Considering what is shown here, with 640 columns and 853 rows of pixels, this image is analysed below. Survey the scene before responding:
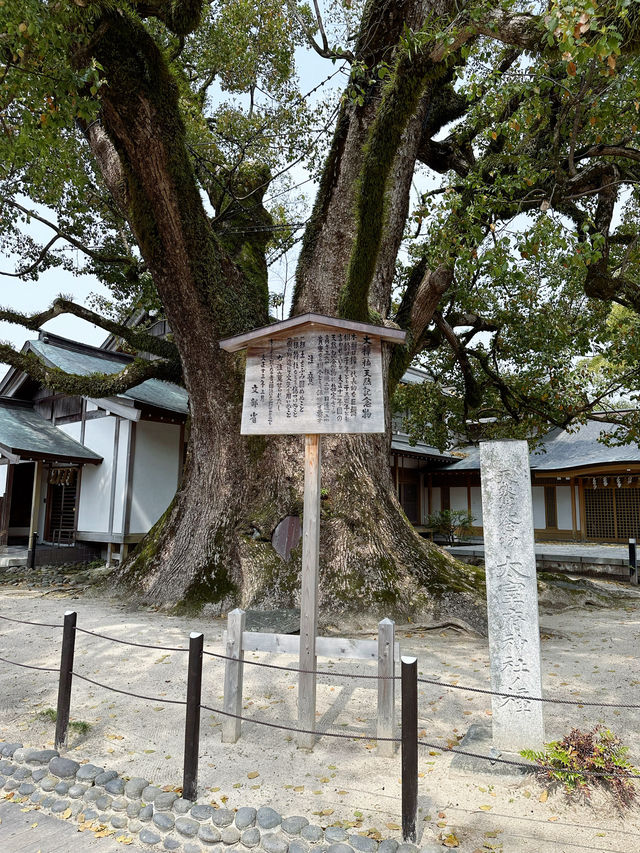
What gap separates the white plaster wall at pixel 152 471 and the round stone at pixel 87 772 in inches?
397

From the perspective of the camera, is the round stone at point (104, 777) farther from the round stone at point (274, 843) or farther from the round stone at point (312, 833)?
the round stone at point (312, 833)

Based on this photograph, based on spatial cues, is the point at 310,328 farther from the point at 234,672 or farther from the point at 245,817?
the point at 245,817

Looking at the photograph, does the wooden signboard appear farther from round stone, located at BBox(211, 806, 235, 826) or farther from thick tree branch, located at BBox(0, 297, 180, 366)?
thick tree branch, located at BBox(0, 297, 180, 366)

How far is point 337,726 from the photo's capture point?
4441 mm

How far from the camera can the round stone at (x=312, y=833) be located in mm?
2949

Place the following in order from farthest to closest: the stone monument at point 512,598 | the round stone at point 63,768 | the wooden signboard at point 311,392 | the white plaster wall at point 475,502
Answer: the white plaster wall at point 475,502, the wooden signboard at point 311,392, the stone monument at point 512,598, the round stone at point 63,768

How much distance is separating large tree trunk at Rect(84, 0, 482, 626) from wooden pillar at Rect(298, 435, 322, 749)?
317 cm

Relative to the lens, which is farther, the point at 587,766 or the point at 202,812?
the point at 587,766

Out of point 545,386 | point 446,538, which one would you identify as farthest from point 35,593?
point 446,538

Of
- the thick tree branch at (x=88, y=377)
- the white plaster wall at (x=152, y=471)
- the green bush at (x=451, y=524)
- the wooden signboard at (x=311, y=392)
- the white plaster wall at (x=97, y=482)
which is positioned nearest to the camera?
the wooden signboard at (x=311, y=392)

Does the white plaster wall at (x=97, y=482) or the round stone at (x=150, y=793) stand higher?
the white plaster wall at (x=97, y=482)

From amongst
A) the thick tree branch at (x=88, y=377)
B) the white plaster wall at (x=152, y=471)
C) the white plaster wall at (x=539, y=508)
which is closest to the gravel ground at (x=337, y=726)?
the thick tree branch at (x=88, y=377)

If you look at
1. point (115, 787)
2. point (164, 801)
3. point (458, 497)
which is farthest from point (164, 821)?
point (458, 497)

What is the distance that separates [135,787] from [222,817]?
2.22 feet
